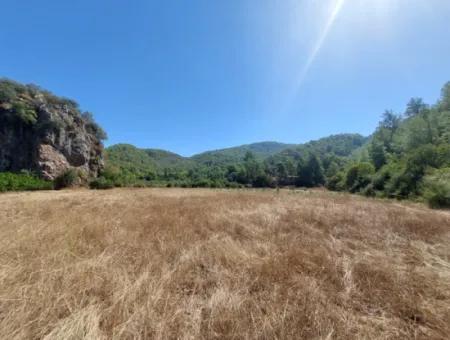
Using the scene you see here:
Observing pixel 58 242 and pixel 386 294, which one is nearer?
pixel 386 294

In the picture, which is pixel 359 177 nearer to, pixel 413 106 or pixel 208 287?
pixel 413 106

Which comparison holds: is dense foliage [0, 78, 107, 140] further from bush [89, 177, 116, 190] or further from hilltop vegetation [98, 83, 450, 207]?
hilltop vegetation [98, 83, 450, 207]

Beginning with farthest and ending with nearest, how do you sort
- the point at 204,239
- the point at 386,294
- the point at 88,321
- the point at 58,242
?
the point at 204,239
the point at 58,242
the point at 386,294
the point at 88,321

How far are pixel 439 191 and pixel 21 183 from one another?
3756cm

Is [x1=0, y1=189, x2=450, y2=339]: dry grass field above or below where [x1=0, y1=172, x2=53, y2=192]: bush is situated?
below

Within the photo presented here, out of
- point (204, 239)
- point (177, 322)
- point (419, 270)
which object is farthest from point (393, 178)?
point (177, 322)

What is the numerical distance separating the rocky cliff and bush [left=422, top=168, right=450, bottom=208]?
36.8 metres

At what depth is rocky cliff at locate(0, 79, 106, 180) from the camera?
2594cm

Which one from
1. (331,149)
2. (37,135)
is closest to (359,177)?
(37,135)

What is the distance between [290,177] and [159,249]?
64.4 meters

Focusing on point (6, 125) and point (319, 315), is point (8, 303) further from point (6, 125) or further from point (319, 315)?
point (6, 125)

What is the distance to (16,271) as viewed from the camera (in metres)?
1.86

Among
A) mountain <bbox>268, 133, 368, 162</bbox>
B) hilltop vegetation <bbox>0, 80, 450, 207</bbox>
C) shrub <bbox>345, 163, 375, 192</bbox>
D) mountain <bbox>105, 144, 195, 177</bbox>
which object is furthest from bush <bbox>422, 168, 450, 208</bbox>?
mountain <bbox>268, 133, 368, 162</bbox>

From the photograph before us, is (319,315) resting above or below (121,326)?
below
